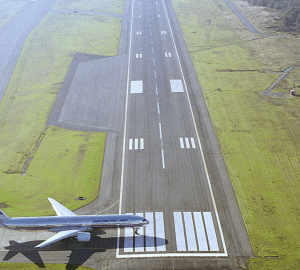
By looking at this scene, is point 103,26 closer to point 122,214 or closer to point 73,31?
point 73,31

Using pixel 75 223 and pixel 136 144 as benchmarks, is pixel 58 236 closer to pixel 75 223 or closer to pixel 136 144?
pixel 75 223

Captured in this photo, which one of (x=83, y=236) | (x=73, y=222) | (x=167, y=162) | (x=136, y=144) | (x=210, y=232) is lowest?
(x=136, y=144)

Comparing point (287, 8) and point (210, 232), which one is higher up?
point (287, 8)

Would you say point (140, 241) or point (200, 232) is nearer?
point (140, 241)

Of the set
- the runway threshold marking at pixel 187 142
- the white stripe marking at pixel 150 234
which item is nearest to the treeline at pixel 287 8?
the runway threshold marking at pixel 187 142

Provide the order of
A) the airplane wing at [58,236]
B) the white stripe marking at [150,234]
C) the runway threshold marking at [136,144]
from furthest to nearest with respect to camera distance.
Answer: the runway threshold marking at [136,144] → the white stripe marking at [150,234] → the airplane wing at [58,236]

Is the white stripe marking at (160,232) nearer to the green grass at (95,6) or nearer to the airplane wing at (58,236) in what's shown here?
the airplane wing at (58,236)

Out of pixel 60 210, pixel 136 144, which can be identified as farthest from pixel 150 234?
pixel 136 144
